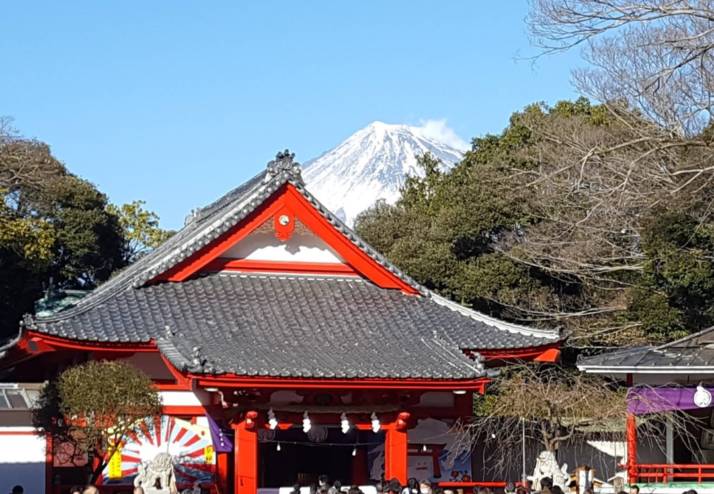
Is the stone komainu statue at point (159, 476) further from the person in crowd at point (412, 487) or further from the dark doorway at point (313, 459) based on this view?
the dark doorway at point (313, 459)

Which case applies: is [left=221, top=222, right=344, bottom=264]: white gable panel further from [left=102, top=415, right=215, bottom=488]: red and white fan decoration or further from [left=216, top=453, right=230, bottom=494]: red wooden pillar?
[left=216, top=453, right=230, bottom=494]: red wooden pillar

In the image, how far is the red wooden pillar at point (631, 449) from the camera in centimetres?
2075

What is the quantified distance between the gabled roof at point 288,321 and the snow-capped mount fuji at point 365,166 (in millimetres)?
81410

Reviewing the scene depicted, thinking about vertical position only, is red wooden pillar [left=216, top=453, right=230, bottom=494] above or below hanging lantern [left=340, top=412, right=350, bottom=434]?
below

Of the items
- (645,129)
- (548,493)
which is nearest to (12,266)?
(645,129)

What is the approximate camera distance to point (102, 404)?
628 inches

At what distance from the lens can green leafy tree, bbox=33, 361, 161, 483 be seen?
1600 cm

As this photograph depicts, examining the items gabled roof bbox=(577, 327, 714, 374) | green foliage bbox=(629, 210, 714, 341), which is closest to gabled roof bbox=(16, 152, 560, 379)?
gabled roof bbox=(577, 327, 714, 374)

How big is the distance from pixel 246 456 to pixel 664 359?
26.5 ft

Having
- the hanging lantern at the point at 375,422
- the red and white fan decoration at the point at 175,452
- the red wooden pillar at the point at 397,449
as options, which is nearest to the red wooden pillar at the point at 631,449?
the red wooden pillar at the point at 397,449

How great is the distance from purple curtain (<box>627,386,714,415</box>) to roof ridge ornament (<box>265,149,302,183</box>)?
23.5 feet

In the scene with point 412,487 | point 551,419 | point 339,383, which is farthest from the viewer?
point 551,419

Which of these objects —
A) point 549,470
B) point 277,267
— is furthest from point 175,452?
point 549,470

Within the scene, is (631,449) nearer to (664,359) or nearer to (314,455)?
(664,359)
